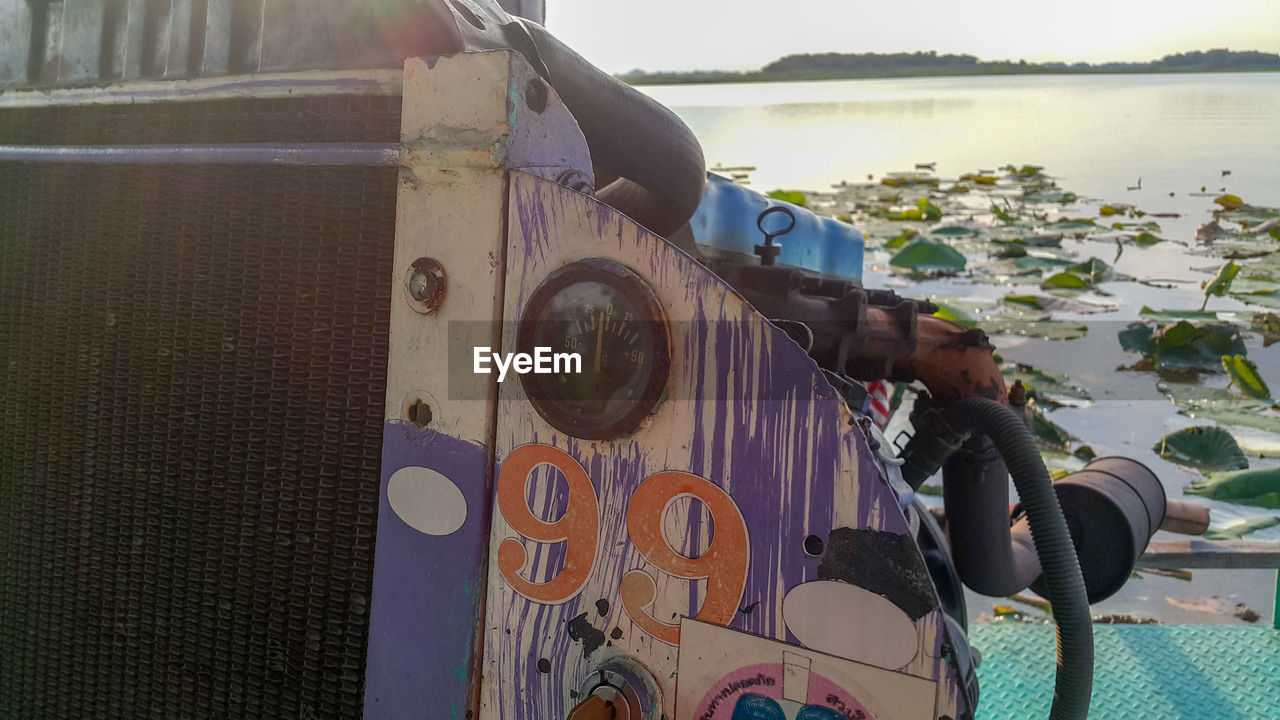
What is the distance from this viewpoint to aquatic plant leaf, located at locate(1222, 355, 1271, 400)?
288 cm

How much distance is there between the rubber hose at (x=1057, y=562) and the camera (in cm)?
83

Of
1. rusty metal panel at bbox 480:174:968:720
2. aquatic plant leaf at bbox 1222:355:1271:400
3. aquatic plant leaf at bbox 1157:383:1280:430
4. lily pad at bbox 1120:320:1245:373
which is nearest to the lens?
rusty metal panel at bbox 480:174:968:720

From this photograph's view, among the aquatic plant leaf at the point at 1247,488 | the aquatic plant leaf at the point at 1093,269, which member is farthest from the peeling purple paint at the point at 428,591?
the aquatic plant leaf at the point at 1093,269

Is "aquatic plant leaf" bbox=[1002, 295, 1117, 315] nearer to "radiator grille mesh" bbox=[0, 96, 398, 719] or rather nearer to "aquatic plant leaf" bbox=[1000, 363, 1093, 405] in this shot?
"aquatic plant leaf" bbox=[1000, 363, 1093, 405]

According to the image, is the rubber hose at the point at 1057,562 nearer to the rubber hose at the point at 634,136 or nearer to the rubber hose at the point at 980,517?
the rubber hose at the point at 980,517

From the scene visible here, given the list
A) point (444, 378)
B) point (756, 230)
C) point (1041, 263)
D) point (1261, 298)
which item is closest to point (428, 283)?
point (444, 378)

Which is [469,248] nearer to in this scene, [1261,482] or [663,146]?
[663,146]

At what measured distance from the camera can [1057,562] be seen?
88 centimetres

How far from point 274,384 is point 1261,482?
7.80ft

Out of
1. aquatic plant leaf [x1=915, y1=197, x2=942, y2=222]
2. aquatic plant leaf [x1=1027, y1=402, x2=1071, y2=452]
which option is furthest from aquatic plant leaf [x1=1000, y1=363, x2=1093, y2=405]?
aquatic plant leaf [x1=915, y1=197, x2=942, y2=222]

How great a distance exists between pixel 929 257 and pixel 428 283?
4729mm

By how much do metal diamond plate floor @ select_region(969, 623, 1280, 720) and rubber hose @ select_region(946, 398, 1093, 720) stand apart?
673 millimetres

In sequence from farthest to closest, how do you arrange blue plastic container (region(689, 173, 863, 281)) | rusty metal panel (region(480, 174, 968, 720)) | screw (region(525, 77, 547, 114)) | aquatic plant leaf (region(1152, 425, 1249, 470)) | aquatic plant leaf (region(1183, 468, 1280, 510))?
aquatic plant leaf (region(1152, 425, 1249, 470)) → aquatic plant leaf (region(1183, 468, 1280, 510)) → blue plastic container (region(689, 173, 863, 281)) → screw (region(525, 77, 547, 114)) → rusty metal panel (region(480, 174, 968, 720))

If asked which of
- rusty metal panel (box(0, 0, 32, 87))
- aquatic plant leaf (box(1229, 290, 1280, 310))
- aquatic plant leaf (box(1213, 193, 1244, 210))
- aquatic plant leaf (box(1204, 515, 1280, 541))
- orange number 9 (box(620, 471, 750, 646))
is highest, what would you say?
aquatic plant leaf (box(1213, 193, 1244, 210))
